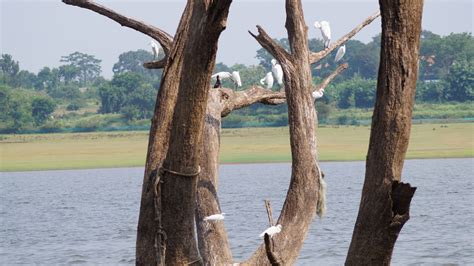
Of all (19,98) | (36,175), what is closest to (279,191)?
(36,175)

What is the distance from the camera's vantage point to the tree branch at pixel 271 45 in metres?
7.78

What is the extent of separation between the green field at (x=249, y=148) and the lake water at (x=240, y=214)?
64 centimetres

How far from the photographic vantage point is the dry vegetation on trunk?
4727mm

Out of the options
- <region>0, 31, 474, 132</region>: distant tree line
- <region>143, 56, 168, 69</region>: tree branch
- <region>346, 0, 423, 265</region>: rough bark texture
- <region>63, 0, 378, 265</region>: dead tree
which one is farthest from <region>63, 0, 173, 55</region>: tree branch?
<region>0, 31, 474, 132</region>: distant tree line

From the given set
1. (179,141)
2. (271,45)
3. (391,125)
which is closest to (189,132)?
(179,141)

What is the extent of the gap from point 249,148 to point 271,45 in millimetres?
41103

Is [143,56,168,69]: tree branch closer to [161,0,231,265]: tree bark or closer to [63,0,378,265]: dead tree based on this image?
[63,0,378,265]: dead tree

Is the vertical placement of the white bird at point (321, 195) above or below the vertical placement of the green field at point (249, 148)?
above

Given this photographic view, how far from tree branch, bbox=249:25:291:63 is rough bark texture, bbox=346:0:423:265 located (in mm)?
3070

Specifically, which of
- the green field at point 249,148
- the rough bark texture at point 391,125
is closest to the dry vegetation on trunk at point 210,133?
the rough bark texture at point 391,125

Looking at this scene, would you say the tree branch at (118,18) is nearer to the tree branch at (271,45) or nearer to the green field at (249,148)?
the tree branch at (271,45)

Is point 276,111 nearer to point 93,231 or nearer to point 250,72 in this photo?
point 250,72

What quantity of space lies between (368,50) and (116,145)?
39.7 metres

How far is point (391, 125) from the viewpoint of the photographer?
186 inches
